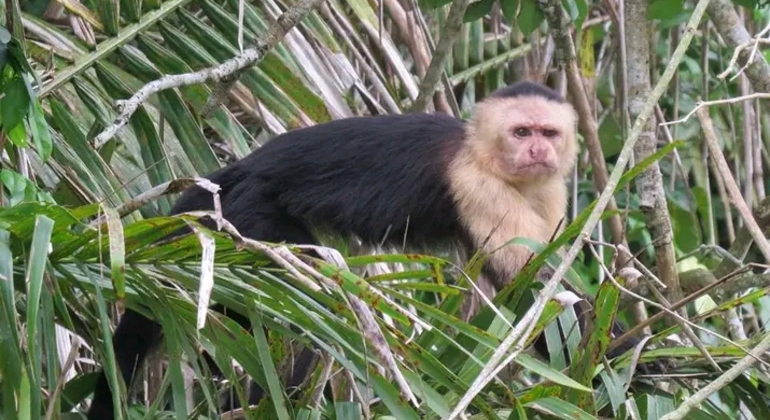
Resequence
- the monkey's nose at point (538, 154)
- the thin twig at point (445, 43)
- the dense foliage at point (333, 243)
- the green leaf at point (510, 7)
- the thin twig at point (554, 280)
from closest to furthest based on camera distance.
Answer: the thin twig at point (554, 280) < the dense foliage at point (333, 243) < the green leaf at point (510, 7) < the monkey's nose at point (538, 154) < the thin twig at point (445, 43)

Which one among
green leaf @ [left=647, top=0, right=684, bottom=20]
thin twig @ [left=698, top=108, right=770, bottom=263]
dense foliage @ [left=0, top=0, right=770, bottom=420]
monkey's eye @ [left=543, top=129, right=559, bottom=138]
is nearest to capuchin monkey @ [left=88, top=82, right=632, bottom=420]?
monkey's eye @ [left=543, top=129, right=559, bottom=138]

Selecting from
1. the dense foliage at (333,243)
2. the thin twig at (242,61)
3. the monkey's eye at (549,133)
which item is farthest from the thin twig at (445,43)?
the thin twig at (242,61)

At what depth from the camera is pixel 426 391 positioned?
2.18 metres

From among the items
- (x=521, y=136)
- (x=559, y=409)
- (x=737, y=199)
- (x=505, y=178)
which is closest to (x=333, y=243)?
(x=505, y=178)

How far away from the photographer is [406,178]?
149 inches

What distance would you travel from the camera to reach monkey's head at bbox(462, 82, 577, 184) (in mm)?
3715

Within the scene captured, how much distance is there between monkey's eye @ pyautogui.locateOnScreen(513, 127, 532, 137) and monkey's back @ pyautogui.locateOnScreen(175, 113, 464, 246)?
0.24 meters

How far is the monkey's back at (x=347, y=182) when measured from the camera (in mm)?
3762

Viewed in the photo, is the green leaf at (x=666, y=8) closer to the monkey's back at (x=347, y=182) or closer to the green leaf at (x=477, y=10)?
the green leaf at (x=477, y=10)

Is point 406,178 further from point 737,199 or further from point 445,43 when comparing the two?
point 737,199

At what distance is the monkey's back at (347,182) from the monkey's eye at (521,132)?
237 millimetres

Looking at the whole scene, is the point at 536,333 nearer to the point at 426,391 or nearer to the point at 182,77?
the point at 426,391

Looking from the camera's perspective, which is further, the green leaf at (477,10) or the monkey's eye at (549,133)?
the monkey's eye at (549,133)

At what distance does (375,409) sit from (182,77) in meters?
1.06
